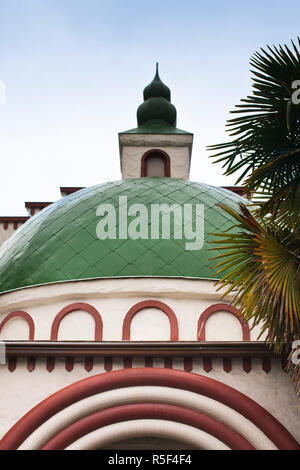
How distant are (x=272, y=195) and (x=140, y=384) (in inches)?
118

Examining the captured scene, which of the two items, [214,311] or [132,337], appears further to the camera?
[214,311]

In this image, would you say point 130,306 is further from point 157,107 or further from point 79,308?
point 157,107

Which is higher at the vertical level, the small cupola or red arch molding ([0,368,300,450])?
the small cupola

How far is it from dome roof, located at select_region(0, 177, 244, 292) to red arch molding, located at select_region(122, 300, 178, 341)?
490 millimetres

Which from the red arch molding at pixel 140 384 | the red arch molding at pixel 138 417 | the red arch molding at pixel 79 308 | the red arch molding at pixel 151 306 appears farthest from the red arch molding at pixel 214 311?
the red arch molding at pixel 138 417

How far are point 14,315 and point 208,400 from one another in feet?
13.3

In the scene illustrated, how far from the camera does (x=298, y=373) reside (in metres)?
6.08

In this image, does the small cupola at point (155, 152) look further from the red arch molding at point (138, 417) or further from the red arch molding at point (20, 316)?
the red arch molding at point (138, 417)

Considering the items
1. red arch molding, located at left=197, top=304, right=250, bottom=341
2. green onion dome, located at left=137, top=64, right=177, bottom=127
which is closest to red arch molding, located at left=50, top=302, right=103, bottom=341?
red arch molding, located at left=197, top=304, right=250, bottom=341

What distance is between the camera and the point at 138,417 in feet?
24.1

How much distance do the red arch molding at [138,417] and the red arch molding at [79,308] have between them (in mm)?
2019

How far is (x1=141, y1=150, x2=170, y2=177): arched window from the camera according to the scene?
1590 centimetres

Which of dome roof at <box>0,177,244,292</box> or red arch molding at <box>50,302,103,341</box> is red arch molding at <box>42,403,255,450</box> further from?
dome roof at <box>0,177,244,292</box>

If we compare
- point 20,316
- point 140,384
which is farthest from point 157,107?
point 140,384
